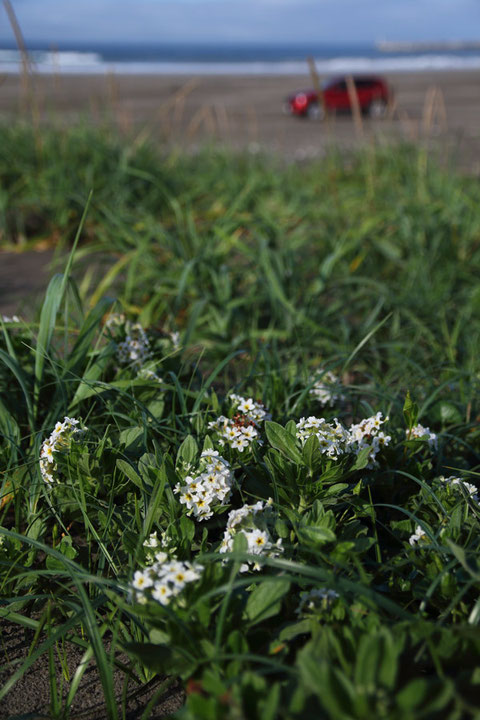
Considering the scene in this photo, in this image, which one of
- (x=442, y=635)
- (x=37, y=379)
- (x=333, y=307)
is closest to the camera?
(x=442, y=635)

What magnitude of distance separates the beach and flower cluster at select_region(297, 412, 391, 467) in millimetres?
3659

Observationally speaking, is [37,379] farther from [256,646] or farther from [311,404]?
[256,646]

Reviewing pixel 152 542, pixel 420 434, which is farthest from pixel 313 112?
pixel 152 542

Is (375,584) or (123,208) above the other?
(123,208)

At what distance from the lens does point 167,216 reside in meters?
4.70

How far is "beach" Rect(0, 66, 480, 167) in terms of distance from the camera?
9719 mm

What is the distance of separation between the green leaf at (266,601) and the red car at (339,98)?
2028 cm

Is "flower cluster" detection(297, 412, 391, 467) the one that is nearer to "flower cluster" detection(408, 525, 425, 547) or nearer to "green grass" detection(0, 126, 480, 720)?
"green grass" detection(0, 126, 480, 720)

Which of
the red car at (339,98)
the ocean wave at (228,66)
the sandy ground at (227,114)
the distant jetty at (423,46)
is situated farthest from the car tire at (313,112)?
the distant jetty at (423,46)

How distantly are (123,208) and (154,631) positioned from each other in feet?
11.7

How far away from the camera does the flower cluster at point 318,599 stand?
4.22 ft

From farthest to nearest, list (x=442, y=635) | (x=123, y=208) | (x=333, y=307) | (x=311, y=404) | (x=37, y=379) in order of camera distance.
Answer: (x=123, y=208) < (x=333, y=307) < (x=311, y=404) < (x=37, y=379) < (x=442, y=635)

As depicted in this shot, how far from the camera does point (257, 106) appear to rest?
2480 centimetres

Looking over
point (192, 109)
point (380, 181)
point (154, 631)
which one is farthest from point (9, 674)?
point (192, 109)
